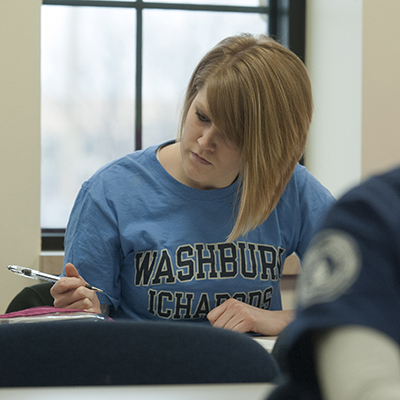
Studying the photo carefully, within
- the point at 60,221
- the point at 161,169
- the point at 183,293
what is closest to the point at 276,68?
the point at 161,169

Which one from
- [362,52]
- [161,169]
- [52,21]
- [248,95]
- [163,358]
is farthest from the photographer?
[52,21]

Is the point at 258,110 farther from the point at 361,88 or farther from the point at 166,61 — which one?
the point at 166,61

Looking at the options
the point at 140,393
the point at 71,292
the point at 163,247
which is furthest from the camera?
the point at 163,247

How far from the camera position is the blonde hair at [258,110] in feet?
3.54

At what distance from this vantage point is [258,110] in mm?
1087

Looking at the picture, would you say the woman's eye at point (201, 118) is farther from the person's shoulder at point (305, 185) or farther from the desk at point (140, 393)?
the desk at point (140, 393)

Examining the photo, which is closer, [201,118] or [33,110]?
[201,118]

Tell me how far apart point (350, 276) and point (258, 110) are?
0.95m

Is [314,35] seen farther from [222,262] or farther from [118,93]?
[222,262]

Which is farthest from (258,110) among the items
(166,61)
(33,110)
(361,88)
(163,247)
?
(166,61)

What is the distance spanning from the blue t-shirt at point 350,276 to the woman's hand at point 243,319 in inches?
33.2

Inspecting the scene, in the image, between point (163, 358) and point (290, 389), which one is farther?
point (163, 358)

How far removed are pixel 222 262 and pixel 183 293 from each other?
11 cm

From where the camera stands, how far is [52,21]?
2.15 metres
